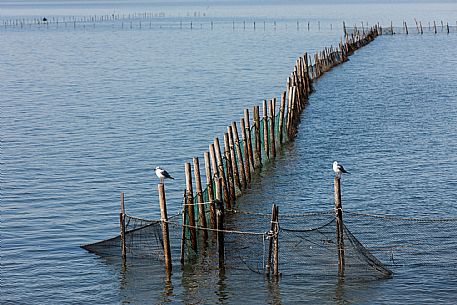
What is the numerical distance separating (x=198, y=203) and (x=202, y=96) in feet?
113

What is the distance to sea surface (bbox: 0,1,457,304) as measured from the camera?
71.2 feet

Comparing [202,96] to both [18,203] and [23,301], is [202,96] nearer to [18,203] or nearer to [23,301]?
[18,203]

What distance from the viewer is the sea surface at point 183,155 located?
21703 millimetres

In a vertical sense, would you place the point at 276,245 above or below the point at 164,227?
below

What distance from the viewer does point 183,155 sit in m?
37.8

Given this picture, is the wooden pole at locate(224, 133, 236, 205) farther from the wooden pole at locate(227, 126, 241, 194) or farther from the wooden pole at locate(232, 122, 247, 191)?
the wooden pole at locate(232, 122, 247, 191)

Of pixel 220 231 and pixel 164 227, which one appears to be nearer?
pixel 164 227

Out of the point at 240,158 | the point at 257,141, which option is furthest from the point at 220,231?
the point at 257,141

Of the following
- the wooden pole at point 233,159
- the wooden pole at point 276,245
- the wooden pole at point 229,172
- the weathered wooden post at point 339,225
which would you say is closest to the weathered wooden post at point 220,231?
the wooden pole at point 276,245

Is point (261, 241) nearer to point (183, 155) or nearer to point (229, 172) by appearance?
point (229, 172)

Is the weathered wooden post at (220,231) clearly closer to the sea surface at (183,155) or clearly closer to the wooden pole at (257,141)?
the sea surface at (183,155)

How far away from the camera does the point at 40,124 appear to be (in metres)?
47.0

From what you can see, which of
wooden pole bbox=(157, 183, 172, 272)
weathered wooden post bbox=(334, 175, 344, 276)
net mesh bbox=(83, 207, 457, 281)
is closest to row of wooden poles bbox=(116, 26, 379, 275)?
wooden pole bbox=(157, 183, 172, 272)

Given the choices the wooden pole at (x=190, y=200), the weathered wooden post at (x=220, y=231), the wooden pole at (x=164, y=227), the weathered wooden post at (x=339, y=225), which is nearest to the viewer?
the weathered wooden post at (x=339, y=225)
